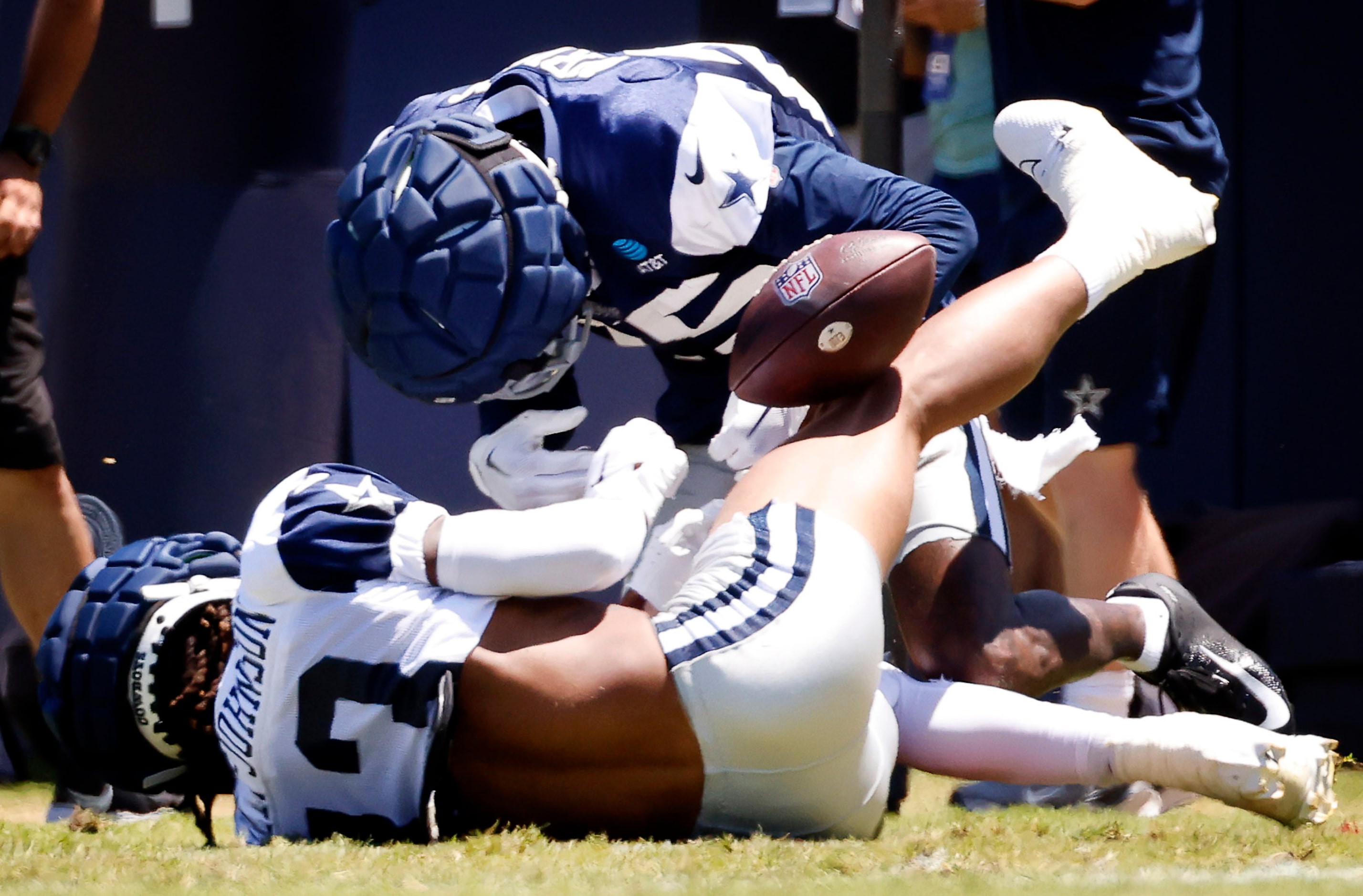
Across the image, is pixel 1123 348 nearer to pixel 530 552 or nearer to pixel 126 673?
pixel 530 552

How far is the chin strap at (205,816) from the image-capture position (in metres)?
1.89

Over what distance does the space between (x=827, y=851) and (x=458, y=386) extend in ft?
2.35

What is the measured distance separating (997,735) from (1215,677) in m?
0.53

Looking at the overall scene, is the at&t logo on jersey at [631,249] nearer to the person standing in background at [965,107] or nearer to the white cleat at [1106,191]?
the white cleat at [1106,191]

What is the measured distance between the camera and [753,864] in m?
1.56

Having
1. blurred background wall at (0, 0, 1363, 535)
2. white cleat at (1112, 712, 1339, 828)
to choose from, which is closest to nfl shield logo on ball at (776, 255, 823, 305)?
white cleat at (1112, 712, 1339, 828)

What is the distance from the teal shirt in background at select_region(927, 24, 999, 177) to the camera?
331cm

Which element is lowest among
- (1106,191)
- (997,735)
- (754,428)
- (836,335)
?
(997,735)

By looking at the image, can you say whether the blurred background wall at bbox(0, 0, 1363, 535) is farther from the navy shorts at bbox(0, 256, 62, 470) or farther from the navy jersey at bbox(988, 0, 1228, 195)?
the navy jersey at bbox(988, 0, 1228, 195)

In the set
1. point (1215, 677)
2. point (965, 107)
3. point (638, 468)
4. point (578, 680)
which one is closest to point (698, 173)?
point (638, 468)

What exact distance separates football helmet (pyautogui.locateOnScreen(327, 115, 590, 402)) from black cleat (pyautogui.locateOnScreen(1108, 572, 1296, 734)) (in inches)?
39.6

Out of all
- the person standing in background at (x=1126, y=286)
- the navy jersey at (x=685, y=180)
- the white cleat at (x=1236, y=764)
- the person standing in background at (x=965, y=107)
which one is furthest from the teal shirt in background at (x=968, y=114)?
the white cleat at (x=1236, y=764)

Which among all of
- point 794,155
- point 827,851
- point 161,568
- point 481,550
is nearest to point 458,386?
point 481,550

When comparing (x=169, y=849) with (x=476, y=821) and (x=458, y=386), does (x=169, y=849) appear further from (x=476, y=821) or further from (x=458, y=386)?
(x=458, y=386)
